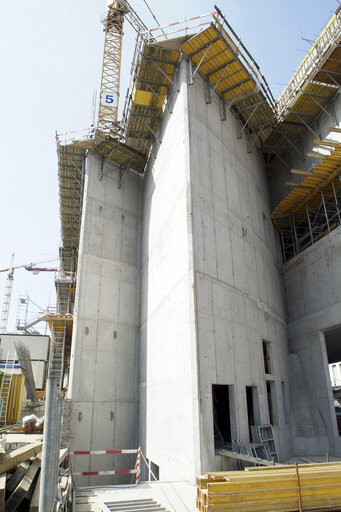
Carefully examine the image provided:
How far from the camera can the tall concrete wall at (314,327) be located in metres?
16.8

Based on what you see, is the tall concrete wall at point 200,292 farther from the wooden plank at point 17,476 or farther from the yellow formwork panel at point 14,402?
the yellow formwork panel at point 14,402

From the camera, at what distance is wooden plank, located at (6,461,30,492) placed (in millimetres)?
6069

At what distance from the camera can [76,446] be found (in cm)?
1603

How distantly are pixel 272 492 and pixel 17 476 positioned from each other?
5283mm

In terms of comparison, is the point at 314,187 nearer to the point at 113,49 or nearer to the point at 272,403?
the point at 272,403

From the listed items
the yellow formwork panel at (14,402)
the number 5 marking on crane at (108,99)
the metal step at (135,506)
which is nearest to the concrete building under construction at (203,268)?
the metal step at (135,506)

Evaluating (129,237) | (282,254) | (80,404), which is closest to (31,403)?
(80,404)

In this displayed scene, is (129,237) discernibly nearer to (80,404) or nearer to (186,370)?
(80,404)

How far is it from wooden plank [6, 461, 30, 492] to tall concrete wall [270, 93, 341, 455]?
46.9 feet

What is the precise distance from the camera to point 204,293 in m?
13.1

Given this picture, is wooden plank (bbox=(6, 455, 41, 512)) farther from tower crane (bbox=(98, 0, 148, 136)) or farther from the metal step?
tower crane (bbox=(98, 0, 148, 136))

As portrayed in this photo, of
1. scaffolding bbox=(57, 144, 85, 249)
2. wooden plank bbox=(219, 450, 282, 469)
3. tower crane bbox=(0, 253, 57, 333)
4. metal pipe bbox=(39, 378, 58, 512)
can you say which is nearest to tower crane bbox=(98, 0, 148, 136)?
scaffolding bbox=(57, 144, 85, 249)

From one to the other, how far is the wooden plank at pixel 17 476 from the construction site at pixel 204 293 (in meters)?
0.74

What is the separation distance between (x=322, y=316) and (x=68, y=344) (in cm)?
1913
